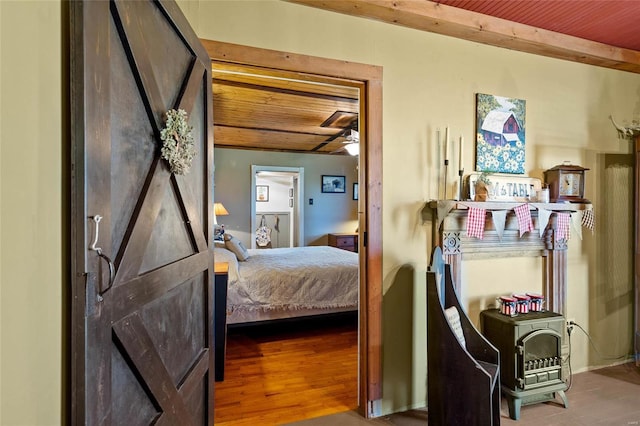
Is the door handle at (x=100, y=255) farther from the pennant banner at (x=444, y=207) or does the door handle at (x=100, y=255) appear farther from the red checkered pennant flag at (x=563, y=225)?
the red checkered pennant flag at (x=563, y=225)

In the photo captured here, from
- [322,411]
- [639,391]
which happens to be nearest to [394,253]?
[322,411]

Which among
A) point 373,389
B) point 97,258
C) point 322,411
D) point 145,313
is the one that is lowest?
point 322,411

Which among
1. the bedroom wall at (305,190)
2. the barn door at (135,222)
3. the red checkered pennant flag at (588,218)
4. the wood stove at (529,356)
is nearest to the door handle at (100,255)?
the barn door at (135,222)

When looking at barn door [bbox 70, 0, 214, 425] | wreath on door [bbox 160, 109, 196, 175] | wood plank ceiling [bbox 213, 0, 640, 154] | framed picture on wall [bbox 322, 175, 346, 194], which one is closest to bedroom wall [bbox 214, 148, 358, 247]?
framed picture on wall [bbox 322, 175, 346, 194]

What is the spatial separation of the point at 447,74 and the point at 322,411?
248cm

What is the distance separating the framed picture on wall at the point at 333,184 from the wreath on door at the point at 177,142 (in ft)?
18.4

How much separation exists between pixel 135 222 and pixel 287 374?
2.19 meters

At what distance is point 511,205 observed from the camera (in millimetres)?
2342

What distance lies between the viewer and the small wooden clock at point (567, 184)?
2.58 m

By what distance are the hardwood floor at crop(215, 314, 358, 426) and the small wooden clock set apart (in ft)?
7.01

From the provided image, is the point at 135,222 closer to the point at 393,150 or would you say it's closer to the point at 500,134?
the point at 393,150

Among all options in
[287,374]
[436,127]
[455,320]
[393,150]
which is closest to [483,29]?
[436,127]

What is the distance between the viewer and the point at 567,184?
8.52 feet
